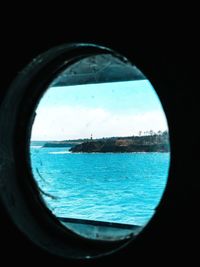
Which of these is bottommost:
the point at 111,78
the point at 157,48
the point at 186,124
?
the point at 186,124

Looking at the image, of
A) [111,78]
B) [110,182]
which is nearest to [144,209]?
[110,182]

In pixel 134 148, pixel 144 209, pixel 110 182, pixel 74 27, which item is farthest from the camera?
pixel 134 148

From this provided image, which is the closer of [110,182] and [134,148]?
[110,182]

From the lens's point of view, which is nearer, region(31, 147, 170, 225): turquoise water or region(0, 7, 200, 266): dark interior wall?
region(0, 7, 200, 266): dark interior wall

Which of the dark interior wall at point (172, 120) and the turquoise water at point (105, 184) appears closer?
the dark interior wall at point (172, 120)

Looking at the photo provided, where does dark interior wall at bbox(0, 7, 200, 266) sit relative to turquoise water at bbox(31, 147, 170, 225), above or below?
above

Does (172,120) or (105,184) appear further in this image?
(105,184)

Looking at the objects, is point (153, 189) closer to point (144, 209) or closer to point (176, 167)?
point (144, 209)

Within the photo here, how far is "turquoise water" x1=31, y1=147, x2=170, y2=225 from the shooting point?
28987mm

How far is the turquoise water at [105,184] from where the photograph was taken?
95.1 ft

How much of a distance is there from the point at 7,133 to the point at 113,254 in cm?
64

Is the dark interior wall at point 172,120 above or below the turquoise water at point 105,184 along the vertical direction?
above

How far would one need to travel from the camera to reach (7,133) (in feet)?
4.61

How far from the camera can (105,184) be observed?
127 ft
